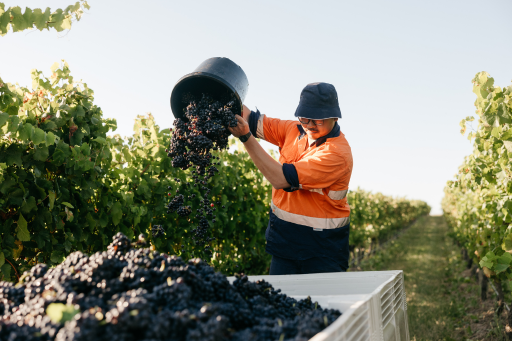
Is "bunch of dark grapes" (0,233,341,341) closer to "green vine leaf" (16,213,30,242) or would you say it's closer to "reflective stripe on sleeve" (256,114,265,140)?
"green vine leaf" (16,213,30,242)

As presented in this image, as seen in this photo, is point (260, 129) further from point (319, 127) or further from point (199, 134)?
point (199, 134)

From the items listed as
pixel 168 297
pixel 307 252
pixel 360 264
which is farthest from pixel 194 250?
pixel 360 264

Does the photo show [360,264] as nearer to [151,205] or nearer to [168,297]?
[151,205]

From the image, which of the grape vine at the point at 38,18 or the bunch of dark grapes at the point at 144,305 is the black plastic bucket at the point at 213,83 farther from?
the bunch of dark grapes at the point at 144,305

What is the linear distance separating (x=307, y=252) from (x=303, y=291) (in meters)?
0.86

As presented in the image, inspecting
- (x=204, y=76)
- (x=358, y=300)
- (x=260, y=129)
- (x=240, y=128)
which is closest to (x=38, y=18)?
(x=204, y=76)

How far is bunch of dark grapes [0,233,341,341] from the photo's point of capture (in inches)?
36.9

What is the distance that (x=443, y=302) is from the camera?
648 centimetres

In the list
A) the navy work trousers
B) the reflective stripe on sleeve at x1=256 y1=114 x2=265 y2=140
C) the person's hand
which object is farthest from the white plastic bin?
the reflective stripe on sleeve at x1=256 y1=114 x2=265 y2=140

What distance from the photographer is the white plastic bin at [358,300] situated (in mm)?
1168

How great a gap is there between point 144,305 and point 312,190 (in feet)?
6.27

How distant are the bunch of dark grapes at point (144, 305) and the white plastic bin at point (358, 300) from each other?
0.07 m

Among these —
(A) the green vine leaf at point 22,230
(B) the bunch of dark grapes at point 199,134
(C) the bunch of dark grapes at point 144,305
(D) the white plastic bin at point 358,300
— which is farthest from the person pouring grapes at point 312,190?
(A) the green vine leaf at point 22,230

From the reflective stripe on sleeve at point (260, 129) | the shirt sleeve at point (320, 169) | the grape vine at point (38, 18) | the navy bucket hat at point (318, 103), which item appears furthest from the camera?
the reflective stripe on sleeve at point (260, 129)
